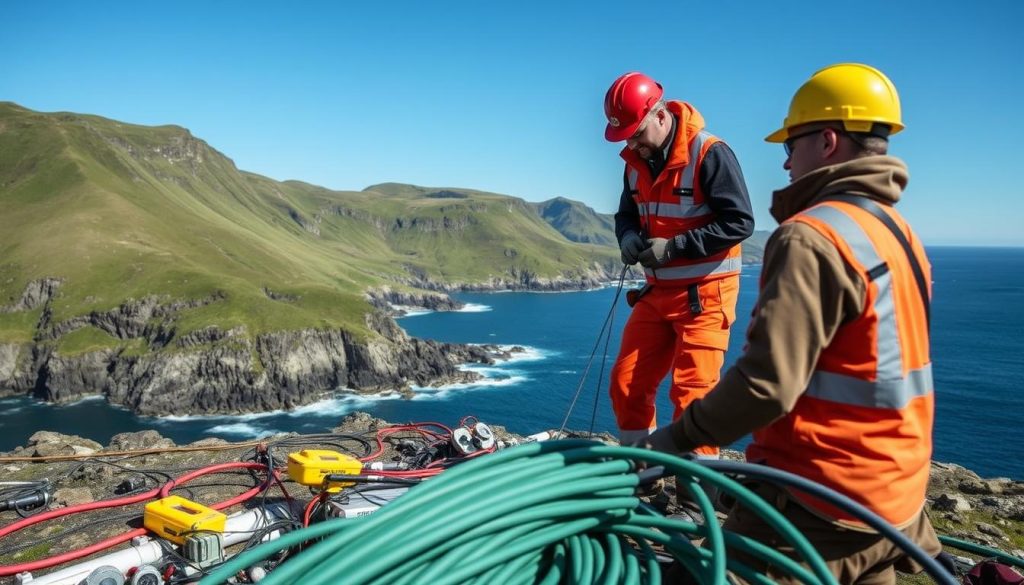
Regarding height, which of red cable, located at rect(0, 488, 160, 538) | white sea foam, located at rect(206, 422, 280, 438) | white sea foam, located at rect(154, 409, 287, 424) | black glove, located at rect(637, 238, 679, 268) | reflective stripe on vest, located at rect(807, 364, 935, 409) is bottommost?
white sea foam, located at rect(154, 409, 287, 424)

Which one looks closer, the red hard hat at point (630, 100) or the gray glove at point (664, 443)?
the gray glove at point (664, 443)

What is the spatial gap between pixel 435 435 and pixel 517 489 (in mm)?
5716

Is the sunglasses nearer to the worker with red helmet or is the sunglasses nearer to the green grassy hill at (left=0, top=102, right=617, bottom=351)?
the worker with red helmet

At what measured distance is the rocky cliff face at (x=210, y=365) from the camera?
220 feet

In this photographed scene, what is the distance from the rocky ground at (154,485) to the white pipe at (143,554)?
0.54 metres

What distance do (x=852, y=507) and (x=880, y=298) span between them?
2.42ft

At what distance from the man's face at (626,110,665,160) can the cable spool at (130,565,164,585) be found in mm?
4030

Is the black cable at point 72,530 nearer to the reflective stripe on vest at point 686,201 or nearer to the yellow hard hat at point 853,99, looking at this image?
the reflective stripe on vest at point 686,201

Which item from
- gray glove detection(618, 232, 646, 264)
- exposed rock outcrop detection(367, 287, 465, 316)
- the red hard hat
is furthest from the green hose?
exposed rock outcrop detection(367, 287, 465, 316)

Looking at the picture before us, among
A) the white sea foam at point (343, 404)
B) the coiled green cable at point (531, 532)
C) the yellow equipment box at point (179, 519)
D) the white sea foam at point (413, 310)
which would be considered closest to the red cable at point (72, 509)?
the yellow equipment box at point (179, 519)

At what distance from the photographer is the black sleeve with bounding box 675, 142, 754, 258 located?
168 inches

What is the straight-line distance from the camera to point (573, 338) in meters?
94.1

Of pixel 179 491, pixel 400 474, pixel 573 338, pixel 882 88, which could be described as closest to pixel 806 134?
pixel 882 88

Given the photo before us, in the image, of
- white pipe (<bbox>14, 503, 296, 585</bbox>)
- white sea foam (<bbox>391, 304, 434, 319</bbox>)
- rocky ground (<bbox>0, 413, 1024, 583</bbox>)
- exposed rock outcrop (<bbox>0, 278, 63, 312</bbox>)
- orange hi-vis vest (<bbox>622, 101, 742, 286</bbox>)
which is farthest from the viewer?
white sea foam (<bbox>391, 304, 434, 319</bbox>)
